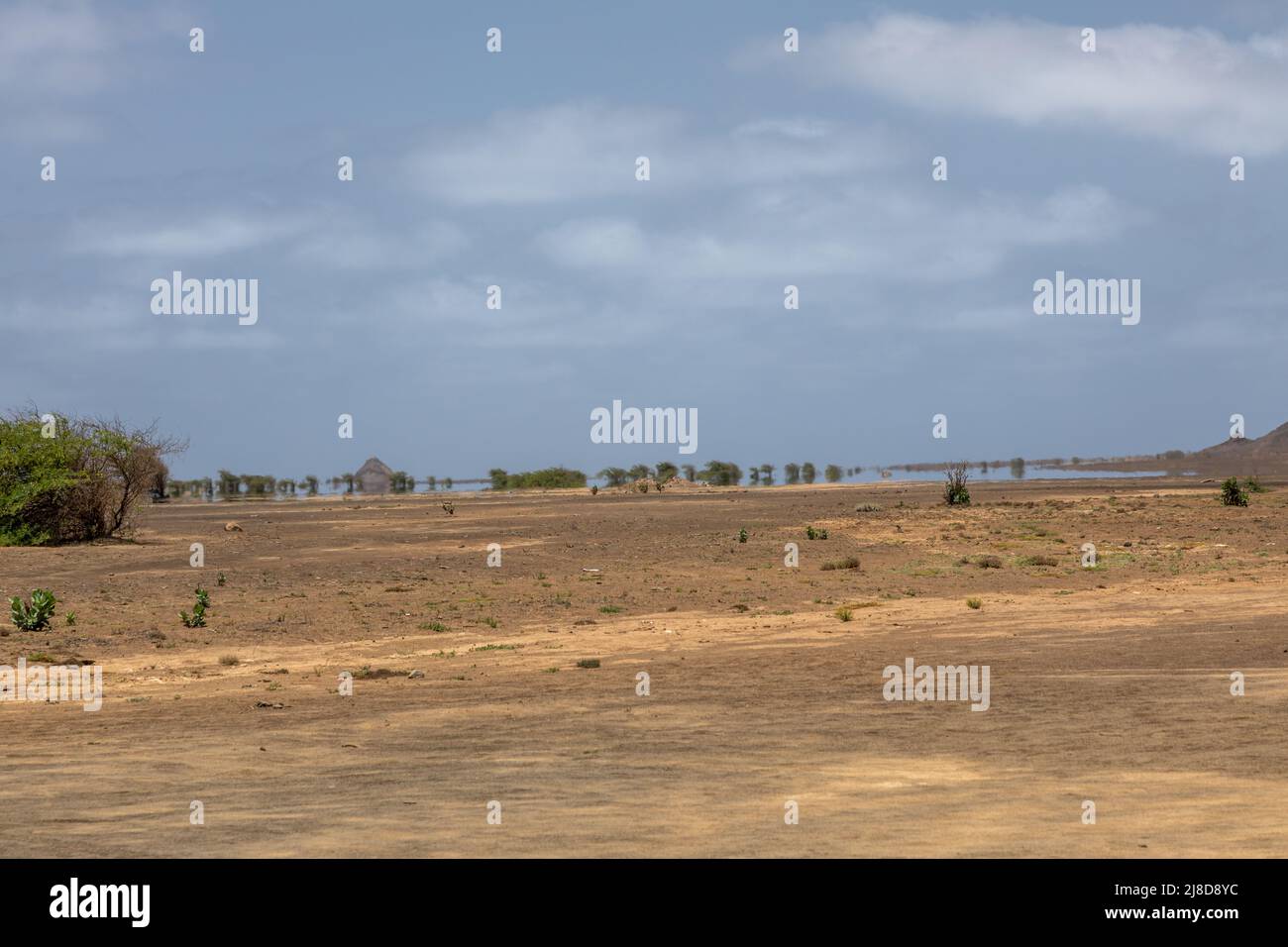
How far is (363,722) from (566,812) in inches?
208

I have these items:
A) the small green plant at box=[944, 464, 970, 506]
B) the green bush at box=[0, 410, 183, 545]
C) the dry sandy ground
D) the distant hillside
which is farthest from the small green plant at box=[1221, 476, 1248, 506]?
the distant hillside

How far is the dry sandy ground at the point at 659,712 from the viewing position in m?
8.85

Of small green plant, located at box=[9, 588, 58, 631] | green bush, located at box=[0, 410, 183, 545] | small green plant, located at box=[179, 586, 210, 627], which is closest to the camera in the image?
small green plant, located at box=[9, 588, 58, 631]

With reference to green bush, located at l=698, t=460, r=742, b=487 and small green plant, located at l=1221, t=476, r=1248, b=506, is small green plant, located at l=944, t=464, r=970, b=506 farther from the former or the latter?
green bush, located at l=698, t=460, r=742, b=487

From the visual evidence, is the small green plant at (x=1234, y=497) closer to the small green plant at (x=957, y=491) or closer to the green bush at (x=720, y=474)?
the small green plant at (x=957, y=491)

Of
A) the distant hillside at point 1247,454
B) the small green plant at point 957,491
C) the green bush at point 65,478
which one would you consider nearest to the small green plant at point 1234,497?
the small green plant at point 957,491

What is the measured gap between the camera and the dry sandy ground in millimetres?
8852

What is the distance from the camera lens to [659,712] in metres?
14.3

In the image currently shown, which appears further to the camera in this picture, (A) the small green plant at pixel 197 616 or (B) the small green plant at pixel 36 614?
(A) the small green plant at pixel 197 616

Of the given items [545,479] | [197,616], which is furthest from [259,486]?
[197,616]

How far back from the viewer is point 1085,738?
12203mm

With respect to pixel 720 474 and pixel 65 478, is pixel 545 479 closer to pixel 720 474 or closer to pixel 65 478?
pixel 720 474

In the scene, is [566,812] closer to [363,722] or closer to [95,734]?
[363,722]
